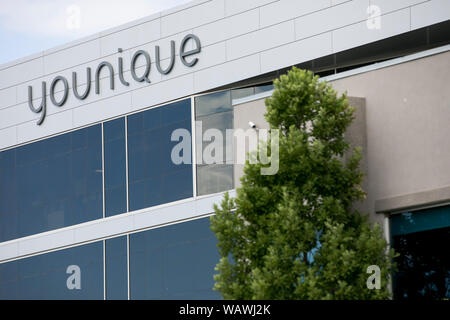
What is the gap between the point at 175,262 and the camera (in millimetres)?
27125

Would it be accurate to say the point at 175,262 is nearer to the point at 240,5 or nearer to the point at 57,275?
the point at 57,275

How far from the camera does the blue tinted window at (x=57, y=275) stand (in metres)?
29.0

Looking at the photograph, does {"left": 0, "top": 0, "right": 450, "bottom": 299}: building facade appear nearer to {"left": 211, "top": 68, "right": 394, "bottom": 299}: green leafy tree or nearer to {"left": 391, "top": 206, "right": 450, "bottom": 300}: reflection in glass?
{"left": 391, "top": 206, "right": 450, "bottom": 300}: reflection in glass

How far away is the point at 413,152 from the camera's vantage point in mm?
21109

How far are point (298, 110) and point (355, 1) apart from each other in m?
5.20

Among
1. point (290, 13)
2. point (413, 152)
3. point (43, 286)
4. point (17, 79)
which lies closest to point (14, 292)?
point (43, 286)

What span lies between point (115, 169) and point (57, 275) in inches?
139

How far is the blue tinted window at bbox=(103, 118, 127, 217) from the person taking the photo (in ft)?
95.3

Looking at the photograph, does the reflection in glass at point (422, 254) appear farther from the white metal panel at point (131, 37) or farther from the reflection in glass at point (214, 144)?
the white metal panel at point (131, 37)

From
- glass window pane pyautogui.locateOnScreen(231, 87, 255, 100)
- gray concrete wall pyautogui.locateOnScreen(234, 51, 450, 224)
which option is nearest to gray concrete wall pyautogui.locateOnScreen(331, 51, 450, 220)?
gray concrete wall pyautogui.locateOnScreen(234, 51, 450, 224)

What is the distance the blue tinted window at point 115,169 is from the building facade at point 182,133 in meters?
0.04

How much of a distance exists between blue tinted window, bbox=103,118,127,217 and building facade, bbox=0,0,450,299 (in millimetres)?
44

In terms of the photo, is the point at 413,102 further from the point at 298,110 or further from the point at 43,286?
the point at 43,286

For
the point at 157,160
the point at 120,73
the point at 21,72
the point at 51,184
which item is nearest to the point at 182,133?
the point at 157,160
